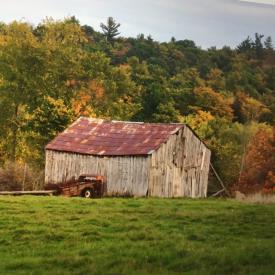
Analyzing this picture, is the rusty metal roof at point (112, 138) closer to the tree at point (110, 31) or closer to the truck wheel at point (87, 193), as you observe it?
the truck wheel at point (87, 193)

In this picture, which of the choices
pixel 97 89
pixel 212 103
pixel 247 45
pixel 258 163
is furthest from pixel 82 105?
pixel 247 45

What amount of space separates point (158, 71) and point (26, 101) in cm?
1182

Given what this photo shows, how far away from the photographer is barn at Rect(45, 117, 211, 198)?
25766 millimetres

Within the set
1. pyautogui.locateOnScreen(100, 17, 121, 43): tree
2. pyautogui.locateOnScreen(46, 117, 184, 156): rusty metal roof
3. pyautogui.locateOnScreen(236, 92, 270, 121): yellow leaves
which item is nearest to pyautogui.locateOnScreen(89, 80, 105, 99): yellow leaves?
pyautogui.locateOnScreen(236, 92, 270, 121): yellow leaves

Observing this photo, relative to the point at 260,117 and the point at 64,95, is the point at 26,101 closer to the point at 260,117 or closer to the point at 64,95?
the point at 64,95

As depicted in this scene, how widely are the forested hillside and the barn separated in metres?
8.48

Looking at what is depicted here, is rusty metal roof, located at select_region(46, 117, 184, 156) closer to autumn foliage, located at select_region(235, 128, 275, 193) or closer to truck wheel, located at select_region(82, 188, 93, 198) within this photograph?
truck wheel, located at select_region(82, 188, 93, 198)

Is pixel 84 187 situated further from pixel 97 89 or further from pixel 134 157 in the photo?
pixel 97 89

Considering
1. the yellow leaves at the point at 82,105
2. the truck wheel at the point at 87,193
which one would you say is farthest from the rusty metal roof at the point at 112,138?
the yellow leaves at the point at 82,105

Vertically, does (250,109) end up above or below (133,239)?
above

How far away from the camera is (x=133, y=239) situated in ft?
36.1

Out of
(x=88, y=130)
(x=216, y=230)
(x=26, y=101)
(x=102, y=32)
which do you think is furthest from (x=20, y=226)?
(x=102, y=32)

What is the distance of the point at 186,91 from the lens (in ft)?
153

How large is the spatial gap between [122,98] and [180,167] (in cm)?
2077
